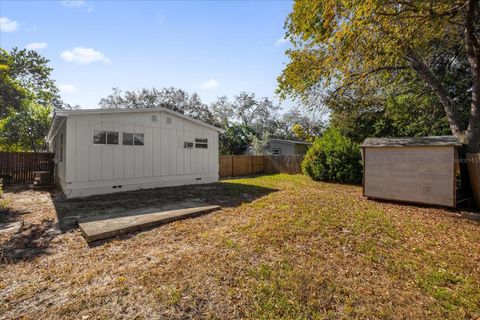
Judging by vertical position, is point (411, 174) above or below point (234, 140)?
below

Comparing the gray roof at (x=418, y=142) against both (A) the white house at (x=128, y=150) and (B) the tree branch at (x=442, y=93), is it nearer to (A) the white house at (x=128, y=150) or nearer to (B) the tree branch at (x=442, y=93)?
(B) the tree branch at (x=442, y=93)

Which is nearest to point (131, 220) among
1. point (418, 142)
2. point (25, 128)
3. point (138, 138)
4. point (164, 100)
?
point (138, 138)

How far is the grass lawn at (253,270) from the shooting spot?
2.20m

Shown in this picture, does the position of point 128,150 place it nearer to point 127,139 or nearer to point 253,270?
point 127,139

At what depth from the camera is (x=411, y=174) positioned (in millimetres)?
6539

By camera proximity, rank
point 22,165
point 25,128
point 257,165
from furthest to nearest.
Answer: point 257,165 → point 25,128 → point 22,165

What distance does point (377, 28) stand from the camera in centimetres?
445

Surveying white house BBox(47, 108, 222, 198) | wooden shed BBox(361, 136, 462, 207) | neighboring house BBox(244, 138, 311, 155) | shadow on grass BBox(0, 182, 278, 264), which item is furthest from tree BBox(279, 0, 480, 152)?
neighboring house BBox(244, 138, 311, 155)

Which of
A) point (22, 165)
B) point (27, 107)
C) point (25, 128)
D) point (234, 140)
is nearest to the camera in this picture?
point (22, 165)

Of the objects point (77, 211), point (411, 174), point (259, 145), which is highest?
point (259, 145)

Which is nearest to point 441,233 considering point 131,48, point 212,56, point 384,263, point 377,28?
point 384,263

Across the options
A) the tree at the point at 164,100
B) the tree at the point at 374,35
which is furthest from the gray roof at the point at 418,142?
the tree at the point at 164,100

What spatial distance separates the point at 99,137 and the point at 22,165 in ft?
21.3

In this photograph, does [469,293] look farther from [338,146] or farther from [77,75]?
[77,75]
